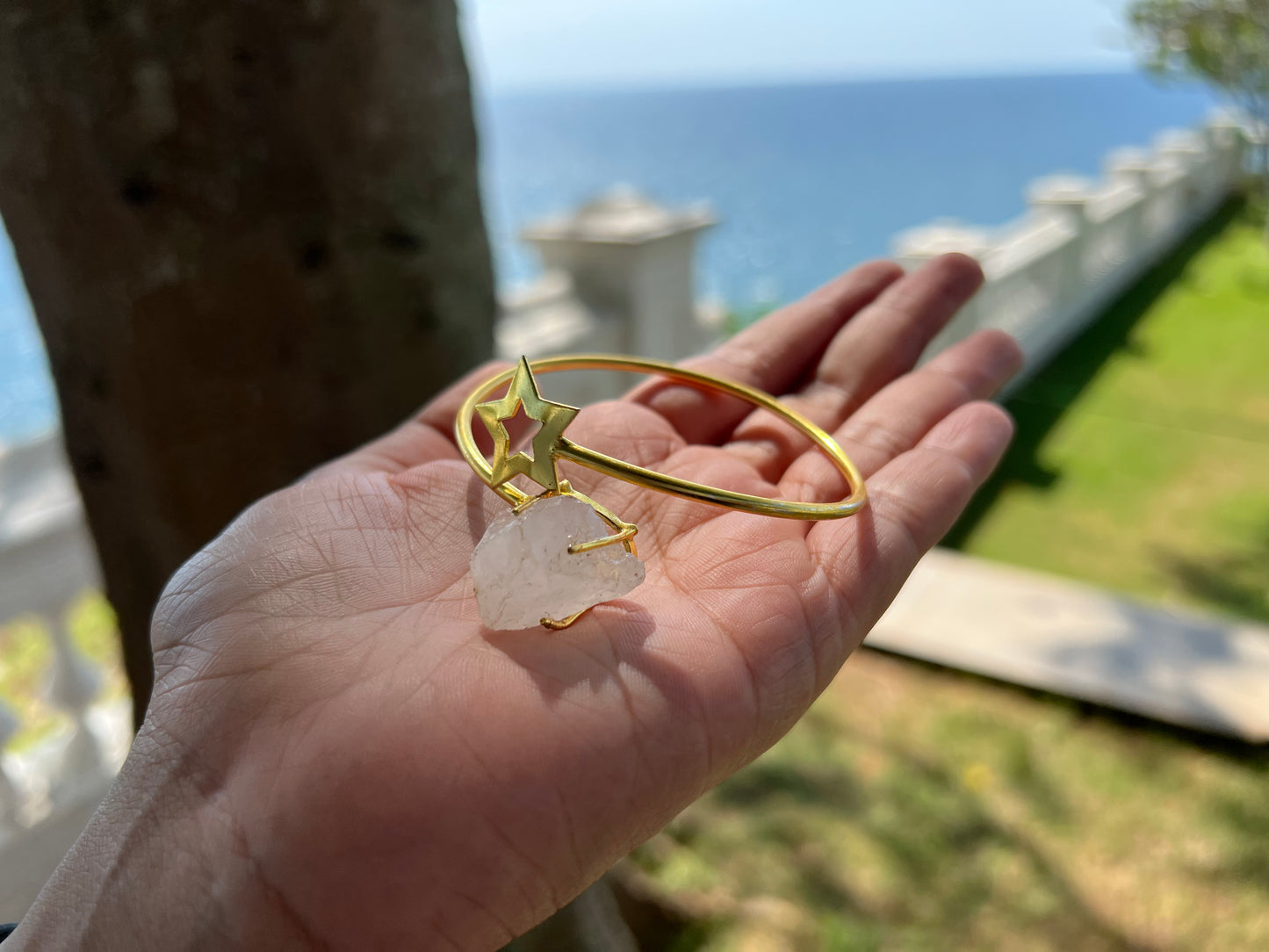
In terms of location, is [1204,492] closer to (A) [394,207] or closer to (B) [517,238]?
(B) [517,238]

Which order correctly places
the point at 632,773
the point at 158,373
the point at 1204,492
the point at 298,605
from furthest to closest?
the point at 1204,492 → the point at 158,373 → the point at 298,605 → the point at 632,773

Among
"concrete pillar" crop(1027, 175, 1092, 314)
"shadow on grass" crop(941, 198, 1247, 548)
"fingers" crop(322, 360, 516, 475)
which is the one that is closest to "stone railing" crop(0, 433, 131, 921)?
"fingers" crop(322, 360, 516, 475)

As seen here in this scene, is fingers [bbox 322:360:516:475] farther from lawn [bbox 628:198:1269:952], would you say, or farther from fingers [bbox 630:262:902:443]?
lawn [bbox 628:198:1269:952]

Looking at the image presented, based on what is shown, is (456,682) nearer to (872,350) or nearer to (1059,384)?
(872,350)

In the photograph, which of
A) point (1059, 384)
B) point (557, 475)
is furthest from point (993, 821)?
point (1059, 384)

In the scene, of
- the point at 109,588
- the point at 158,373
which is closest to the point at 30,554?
the point at 109,588

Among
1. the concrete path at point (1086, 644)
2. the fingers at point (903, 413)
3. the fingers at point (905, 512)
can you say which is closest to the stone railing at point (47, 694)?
the fingers at point (903, 413)

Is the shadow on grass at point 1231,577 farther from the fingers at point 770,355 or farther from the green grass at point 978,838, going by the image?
the fingers at point 770,355
